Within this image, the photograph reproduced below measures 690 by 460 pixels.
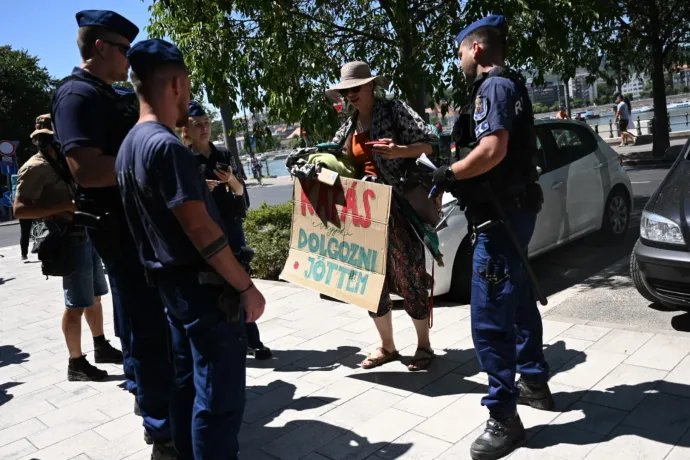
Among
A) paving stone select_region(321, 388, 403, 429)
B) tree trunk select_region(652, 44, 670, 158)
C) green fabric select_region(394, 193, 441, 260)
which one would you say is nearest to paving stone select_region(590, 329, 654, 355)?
green fabric select_region(394, 193, 441, 260)

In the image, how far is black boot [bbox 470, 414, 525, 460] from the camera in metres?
3.00

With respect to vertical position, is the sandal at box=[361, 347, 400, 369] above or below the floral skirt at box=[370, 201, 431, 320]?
below

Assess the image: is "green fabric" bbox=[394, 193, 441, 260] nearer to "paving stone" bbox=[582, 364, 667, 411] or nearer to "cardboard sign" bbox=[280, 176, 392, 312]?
"cardboard sign" bbox=[280, 176, 392, 312]

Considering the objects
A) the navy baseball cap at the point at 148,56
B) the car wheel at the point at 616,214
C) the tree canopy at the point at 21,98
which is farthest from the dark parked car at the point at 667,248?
the tree canopy at the point at 21,98

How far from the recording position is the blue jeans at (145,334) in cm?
318

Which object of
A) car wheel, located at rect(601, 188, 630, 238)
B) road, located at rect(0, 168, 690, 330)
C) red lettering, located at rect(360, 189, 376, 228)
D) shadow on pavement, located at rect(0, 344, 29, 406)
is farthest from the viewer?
car wheel, located at rect(601, 188, 630, 238)

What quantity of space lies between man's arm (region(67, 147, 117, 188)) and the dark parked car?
12.1ft

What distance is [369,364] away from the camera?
4402 millimetres

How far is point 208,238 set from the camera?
93.4 inches

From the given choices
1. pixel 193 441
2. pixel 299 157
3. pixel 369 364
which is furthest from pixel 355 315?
pixel 193 441

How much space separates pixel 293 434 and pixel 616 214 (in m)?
5.61

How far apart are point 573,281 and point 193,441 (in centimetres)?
494

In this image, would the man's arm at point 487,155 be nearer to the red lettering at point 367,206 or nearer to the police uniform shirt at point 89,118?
the red lettering at point 367,206

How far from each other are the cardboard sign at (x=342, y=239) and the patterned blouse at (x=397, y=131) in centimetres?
23
